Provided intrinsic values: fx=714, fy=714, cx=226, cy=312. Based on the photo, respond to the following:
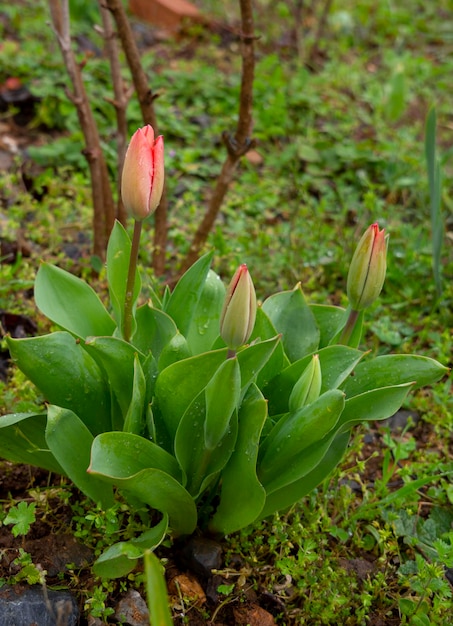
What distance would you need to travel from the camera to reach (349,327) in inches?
63.9

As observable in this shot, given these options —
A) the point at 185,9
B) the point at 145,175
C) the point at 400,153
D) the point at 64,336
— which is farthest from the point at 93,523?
the point at 185,9

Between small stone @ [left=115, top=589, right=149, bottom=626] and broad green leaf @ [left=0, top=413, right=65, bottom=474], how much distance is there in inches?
12.6

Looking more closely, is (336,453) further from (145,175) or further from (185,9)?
(185,9)

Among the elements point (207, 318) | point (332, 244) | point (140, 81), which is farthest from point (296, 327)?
point (332, 244)

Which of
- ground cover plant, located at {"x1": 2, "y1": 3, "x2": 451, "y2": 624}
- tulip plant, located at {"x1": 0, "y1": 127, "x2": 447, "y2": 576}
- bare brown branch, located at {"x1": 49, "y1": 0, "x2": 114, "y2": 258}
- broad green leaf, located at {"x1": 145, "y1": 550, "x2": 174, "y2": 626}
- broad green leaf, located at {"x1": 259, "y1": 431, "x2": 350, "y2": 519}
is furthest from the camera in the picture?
bare brown branch, located at {"x1": 49, "y1": 0, "x2": 114, "y2": 258}

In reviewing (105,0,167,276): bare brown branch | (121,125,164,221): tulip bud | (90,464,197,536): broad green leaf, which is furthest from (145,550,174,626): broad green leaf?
(105,0,167,276): bare brown branch

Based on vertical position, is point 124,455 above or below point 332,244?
above

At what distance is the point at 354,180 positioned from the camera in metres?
3.65

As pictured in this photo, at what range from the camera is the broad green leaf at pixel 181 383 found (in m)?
1.39

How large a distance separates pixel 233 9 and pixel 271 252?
304cm

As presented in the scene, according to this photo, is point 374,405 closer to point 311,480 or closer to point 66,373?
point 311,480

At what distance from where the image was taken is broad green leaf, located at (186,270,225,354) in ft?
5.58

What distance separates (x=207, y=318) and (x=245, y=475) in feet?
1.36

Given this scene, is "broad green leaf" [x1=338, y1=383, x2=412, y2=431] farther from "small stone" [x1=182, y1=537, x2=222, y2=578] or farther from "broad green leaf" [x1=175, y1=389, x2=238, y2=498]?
"small stone" [x1=182, y1=537, x2=222, y2=578]
